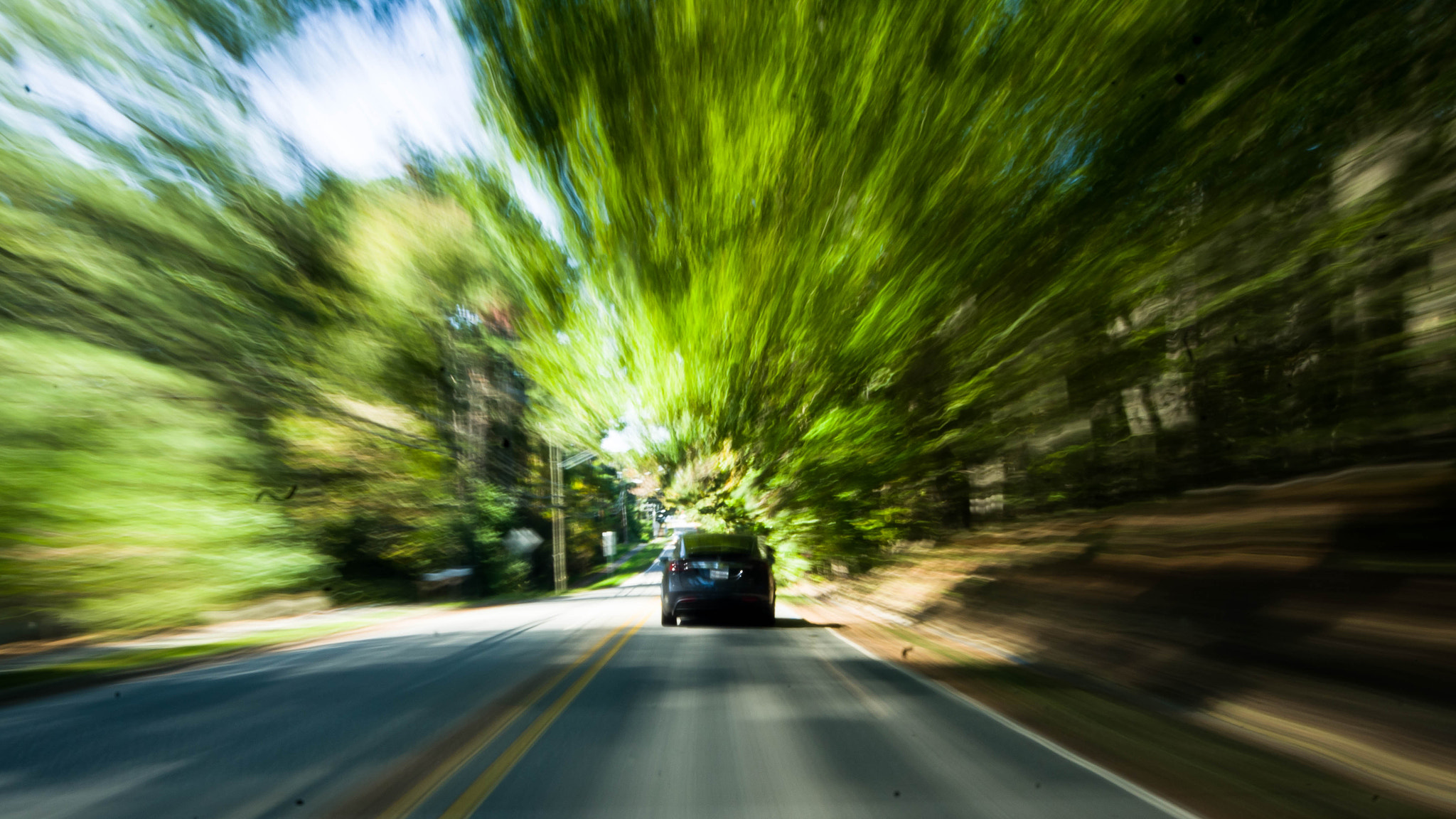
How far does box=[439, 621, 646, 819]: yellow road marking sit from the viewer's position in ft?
15.2

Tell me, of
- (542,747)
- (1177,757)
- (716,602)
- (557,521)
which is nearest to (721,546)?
(716,602)

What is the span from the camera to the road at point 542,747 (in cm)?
472

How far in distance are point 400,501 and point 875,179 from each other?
22.5m

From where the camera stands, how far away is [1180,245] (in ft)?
22.9

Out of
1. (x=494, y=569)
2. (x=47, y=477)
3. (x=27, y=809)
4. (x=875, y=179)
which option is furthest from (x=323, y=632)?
(x=494, y=569)

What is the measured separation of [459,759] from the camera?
561 centimetres

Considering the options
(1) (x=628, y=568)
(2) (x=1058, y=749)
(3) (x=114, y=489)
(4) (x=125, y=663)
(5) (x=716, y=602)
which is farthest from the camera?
(1) (x=628, y=568)

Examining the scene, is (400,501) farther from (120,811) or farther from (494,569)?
(120,811)

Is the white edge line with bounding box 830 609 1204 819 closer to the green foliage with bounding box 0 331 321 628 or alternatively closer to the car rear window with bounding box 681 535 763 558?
the car rear window with bounding box 681 535 763 558

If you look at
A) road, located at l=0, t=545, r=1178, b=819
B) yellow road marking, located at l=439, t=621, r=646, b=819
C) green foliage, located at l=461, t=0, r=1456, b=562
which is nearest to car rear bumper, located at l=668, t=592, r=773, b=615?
green foliage, located at l=461, t=0, r=1456, b=562

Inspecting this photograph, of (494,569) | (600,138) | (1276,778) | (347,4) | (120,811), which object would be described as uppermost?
(347,4)

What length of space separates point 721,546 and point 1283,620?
26.6 feet

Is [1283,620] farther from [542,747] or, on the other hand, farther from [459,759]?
[459,759]

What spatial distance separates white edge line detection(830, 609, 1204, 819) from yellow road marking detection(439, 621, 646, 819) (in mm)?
3312
